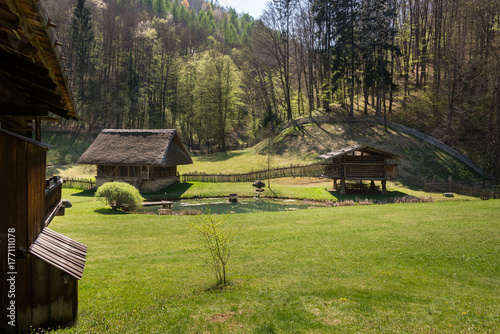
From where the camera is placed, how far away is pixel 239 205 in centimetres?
2541

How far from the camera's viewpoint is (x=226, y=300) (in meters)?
7.23

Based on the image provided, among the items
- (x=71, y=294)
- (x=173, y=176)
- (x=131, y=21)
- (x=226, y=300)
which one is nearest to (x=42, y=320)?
(x=71, y=294)

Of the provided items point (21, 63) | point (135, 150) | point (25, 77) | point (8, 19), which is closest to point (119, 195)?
point (135, 150)

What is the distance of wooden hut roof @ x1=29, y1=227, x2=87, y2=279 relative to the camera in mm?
5500

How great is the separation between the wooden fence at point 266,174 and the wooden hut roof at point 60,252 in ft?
92.5

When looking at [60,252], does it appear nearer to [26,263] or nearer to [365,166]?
[26,263]

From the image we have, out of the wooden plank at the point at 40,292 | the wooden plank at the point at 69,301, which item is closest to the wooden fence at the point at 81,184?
the wooden plank at the point at 69,301

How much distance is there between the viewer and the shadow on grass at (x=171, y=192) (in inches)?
1131

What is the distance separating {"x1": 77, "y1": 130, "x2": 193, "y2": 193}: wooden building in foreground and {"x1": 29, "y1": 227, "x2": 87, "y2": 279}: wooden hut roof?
2367 centimetres

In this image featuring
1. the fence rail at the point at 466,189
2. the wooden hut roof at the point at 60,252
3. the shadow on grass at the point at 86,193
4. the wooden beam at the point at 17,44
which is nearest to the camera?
the wooden beam at the point at 17,44

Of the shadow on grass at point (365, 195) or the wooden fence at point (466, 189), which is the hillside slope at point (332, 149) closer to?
the wooden fence at point (466, 189)

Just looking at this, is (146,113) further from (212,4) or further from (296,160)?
(212,4)

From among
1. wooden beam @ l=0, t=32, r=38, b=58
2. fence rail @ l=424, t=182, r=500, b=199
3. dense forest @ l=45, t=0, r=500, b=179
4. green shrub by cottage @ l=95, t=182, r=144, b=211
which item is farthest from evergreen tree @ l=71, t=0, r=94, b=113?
wooden beam @ l=0, t=32, r=38, b=58

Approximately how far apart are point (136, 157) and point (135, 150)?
1.09m
